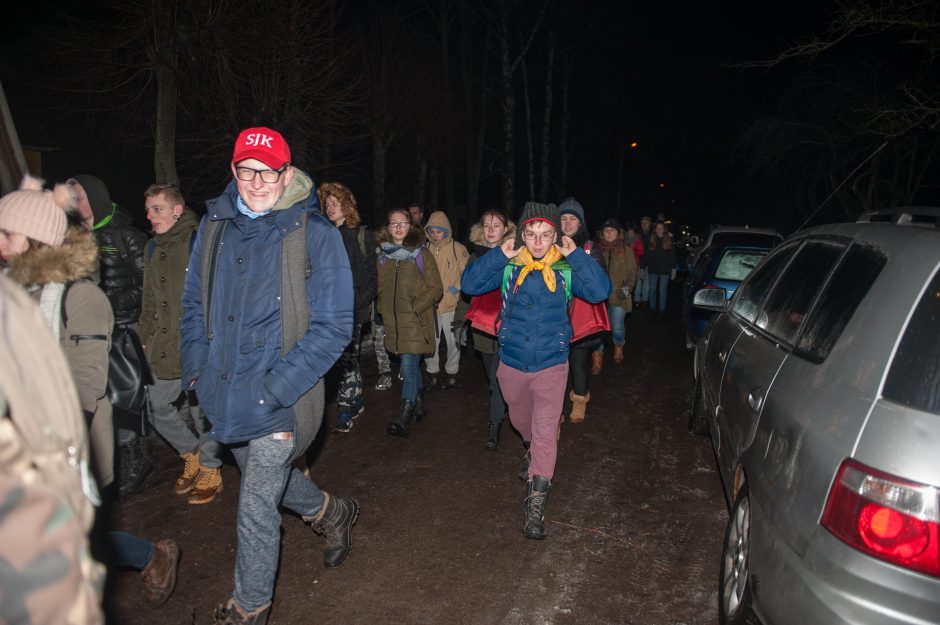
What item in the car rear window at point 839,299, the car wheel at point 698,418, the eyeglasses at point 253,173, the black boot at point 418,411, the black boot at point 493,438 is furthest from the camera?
the black boot at point 418,411

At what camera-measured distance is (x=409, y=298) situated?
602 cm

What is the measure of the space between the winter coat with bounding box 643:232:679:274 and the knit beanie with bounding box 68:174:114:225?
1056 centimetres

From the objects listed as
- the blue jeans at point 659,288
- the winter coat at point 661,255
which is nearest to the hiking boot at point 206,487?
the winter coat at point 661,255

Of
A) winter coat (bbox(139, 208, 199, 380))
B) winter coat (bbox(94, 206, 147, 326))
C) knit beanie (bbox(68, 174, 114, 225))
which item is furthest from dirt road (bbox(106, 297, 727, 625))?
knit beanie (bbox(68, 174, 114, 225))

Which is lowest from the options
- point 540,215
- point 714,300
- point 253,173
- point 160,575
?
point 160,575

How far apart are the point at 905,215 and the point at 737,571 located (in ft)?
5.94

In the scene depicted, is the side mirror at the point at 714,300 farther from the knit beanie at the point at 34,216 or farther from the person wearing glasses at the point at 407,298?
the knit beanie at the point at 34,216

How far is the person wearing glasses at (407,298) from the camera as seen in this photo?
5.91m

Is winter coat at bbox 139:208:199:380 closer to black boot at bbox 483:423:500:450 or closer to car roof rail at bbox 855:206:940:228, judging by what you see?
black boot at bbox 483:423:500:450

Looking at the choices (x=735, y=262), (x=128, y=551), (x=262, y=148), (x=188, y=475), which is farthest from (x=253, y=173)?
(x=735, y=262)

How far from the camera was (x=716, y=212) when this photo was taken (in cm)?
5000

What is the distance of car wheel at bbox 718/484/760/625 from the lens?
8.80 ft

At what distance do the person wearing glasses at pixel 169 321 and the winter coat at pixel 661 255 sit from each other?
10.2m

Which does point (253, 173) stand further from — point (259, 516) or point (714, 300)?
point (714, 300)
